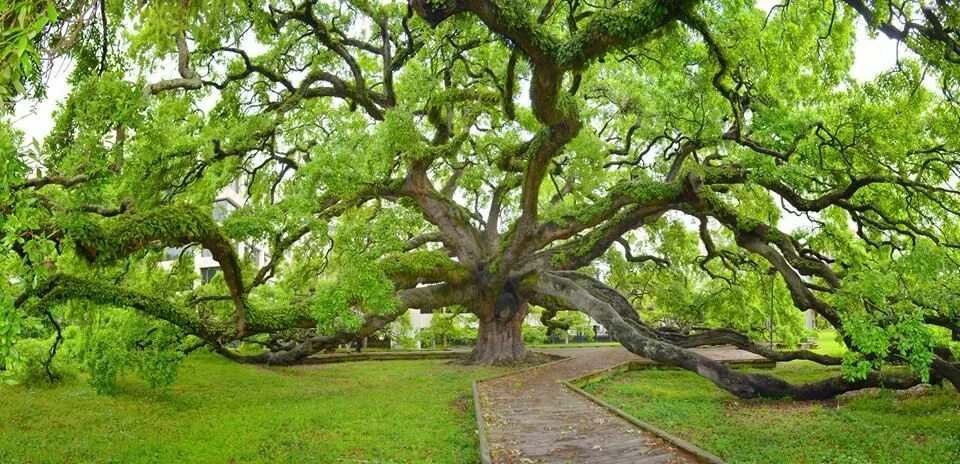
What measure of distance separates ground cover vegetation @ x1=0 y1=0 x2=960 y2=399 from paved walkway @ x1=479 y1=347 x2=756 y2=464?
2.28 m

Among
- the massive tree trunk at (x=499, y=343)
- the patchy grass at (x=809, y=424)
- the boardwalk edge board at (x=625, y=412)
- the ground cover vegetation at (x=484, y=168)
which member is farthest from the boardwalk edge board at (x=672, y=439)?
the massive tree trunk at (x=499, y=343)

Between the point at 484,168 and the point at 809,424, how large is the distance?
1051cm

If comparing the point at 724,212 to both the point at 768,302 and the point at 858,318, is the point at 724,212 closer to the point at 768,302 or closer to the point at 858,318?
the point at 858,318

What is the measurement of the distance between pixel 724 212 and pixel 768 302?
7.57m

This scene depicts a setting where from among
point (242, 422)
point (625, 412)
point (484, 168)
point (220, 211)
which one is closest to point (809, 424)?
point (625, 412)

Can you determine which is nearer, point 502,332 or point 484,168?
point 484,168

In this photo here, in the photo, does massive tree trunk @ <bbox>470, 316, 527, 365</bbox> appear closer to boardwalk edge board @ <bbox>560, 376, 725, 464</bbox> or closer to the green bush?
boardwalk edge board @ <bbox>560, 376, 725, 464</bbox>

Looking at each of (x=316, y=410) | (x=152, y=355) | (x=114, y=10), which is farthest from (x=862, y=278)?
(x=152, y=355)

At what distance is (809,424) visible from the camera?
27.5ft

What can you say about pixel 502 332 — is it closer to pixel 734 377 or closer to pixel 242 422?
pixel 734 377

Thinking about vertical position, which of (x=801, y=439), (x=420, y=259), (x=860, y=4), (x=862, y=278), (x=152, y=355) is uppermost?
(x=860, y=4)

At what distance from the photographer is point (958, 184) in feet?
32.9

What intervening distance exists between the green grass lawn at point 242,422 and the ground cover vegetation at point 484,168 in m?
0.91

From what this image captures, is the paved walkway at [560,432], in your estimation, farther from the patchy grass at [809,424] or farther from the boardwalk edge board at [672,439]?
the patchy grass at [809,424]
